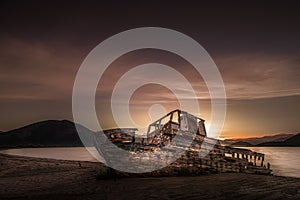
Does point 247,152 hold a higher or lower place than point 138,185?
higher

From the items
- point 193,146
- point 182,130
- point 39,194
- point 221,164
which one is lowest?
point 39,194

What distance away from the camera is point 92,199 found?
10414 mm

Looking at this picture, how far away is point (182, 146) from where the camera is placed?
18875 mm

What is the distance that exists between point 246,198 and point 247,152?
13875 mm

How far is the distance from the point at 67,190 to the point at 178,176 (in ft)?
26.8

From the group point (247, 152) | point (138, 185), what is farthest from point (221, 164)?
point (138, 185)

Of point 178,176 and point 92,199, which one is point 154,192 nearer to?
point 92,199

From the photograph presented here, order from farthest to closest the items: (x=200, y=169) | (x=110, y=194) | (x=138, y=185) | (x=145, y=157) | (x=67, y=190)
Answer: (x=200, y=169), (x=145, y=157), (x=138, y=185), (x=67, y=190), (x=110, y=194)

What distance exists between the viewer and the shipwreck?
1755 cm

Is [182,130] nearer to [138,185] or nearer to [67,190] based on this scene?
[138,185]

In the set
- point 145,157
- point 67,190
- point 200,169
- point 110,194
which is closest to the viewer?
point 110,194

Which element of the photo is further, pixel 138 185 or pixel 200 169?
pixel 200 169

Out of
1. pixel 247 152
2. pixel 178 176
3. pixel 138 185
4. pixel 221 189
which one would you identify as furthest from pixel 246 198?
pixel 247 152

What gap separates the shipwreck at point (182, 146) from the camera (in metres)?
17.5
